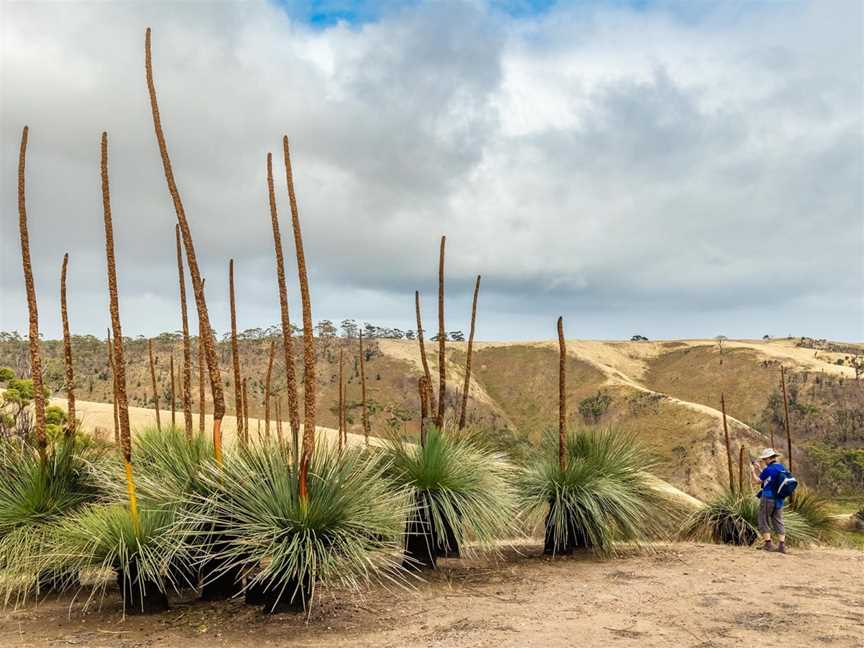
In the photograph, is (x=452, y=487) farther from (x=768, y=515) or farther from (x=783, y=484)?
(x=768, y=515)

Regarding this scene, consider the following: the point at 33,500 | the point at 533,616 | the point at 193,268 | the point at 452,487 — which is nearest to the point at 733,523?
the point at 452,487

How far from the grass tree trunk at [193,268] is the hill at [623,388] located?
122 ft

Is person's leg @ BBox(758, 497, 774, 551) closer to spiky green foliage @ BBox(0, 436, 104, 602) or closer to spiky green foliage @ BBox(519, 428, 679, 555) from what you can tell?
spiky green foliage @ BBox(519, 428, 679, 555)

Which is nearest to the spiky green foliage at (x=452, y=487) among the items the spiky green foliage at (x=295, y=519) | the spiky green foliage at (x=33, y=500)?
the spiky green foliage at (x=295, y=519)

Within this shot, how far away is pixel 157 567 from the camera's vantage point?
7336 mm

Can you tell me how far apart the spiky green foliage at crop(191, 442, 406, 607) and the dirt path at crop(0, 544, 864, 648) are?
52 cm

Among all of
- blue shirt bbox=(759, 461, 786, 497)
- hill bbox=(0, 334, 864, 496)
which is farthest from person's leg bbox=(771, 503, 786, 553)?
hill bbox=(0, 334, 864, 496)

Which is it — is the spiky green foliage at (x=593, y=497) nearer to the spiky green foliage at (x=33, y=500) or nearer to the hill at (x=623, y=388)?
the spiky green foliage at (x=33, y=500)

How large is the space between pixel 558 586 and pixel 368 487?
9.89 ft

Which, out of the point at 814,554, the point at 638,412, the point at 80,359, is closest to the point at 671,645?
the point at 814,554

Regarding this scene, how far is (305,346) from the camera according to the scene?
7.84 m

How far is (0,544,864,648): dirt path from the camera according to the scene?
266 inches

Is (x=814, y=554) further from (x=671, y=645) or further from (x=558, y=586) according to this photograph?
(x=671, y=645)

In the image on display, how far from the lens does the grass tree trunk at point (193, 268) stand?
8109mm
